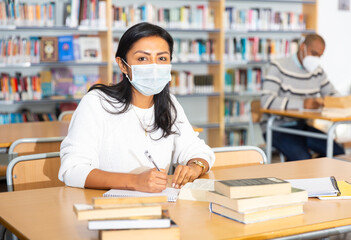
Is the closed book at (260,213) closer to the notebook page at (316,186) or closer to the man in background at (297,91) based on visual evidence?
the notebook page at (316,186)

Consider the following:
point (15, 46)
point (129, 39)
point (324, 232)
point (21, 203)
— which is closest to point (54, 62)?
point (15, 46)

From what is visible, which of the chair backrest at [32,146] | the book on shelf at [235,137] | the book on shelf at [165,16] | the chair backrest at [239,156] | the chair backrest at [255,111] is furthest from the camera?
the book on shelf at [235,137]

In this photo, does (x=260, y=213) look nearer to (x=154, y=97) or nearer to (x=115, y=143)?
(x=115, y=143)

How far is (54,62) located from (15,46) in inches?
16.1

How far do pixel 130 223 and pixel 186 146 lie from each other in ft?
3.22

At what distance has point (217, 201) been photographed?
1.35m

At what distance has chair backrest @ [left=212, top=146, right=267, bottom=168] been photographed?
89.3 inches

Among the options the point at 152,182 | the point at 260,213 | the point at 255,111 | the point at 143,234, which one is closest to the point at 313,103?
the point at 255,111

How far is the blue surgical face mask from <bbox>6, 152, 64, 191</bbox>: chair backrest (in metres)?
0.46

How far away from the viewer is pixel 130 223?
43.6 inches

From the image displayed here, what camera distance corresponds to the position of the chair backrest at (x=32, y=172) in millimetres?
1929

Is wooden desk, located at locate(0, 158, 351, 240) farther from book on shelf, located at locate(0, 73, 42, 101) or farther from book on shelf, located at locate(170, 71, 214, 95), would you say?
book on shelf, located at locate(170, 71, 214, 95)

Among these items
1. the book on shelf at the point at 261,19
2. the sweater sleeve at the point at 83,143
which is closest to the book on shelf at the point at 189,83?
the book on shelf at the point at 261,19

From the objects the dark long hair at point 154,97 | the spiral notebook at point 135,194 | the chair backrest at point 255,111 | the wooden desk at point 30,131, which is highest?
the dark long hair at point 154,97
